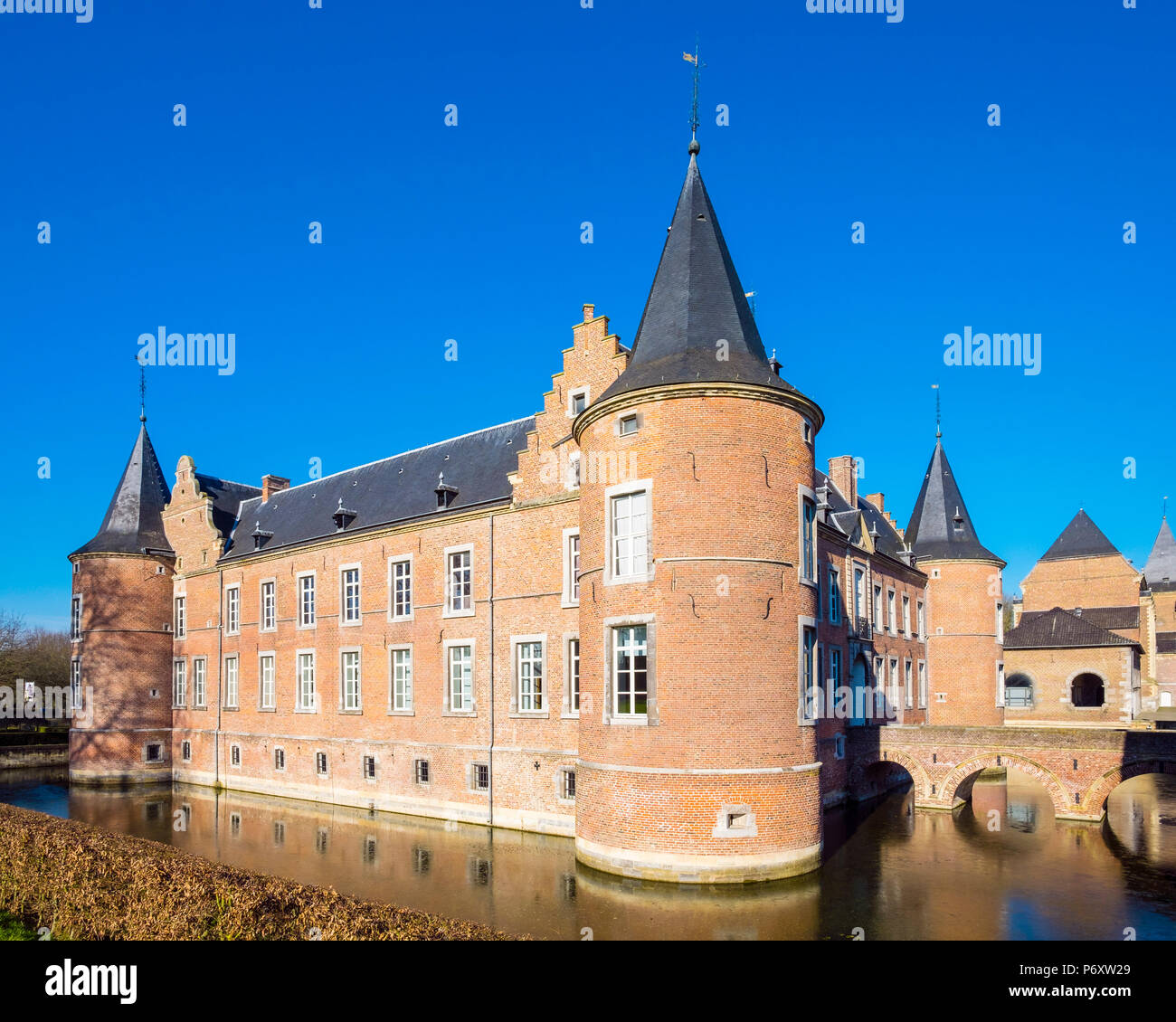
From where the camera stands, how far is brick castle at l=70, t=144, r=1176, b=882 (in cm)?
1766

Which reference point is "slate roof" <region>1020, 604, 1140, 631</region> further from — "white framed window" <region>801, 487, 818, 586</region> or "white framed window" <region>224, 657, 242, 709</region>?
"white framed window" <region>224, 657, 242, 709</region>

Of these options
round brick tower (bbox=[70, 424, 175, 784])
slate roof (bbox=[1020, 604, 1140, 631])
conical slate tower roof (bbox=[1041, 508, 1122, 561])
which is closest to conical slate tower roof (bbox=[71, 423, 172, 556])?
round brick tower (bbox=[70, 424, 175, 784])

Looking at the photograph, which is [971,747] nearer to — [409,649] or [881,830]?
[881,830]

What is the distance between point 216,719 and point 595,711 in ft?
74.1

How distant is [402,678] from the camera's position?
90.3 feet

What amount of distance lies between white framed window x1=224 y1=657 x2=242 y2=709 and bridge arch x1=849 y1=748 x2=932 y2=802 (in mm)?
23590

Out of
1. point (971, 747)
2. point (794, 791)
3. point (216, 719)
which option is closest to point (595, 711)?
point (794, 791)

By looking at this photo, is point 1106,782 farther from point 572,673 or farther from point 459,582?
point 459,582

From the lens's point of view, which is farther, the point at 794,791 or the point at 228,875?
the point at 794,791

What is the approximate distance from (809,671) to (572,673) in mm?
6659

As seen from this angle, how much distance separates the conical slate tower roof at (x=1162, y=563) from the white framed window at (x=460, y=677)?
67442 millimetres
